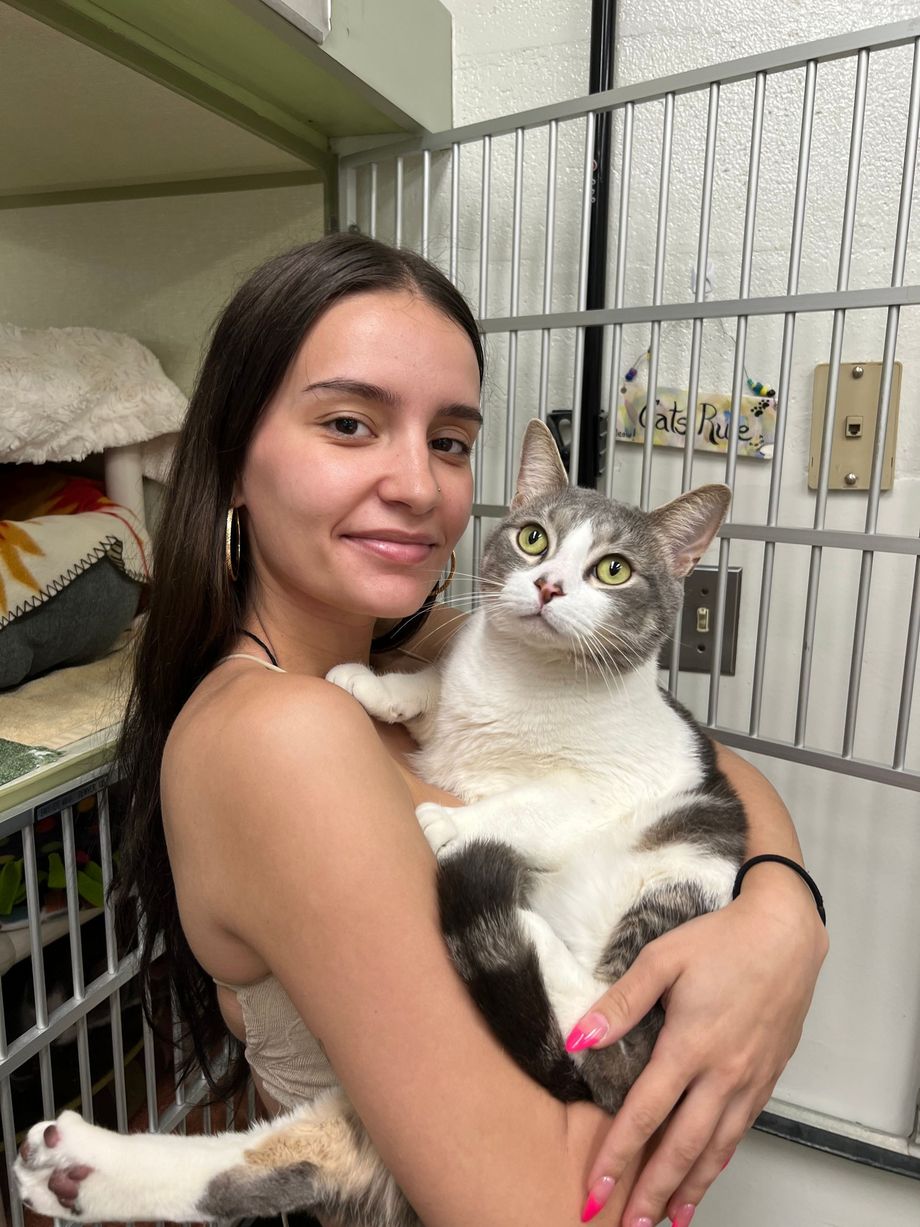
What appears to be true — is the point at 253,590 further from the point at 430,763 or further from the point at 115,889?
the point at 115,889

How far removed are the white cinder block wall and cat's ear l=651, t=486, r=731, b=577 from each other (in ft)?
1.12

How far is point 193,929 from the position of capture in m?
0.77

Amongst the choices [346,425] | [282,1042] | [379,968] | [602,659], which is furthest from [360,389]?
[282,1042]

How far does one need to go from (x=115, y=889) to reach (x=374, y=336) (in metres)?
0.80

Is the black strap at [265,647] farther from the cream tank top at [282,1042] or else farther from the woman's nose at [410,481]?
the woman's nose at [410,481]

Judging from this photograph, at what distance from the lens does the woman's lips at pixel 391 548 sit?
32.6 inches

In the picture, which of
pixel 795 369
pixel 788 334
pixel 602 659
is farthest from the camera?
pixel 795 369

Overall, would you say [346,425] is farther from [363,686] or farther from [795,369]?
[795,369]

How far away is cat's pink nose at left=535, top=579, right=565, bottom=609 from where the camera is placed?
2.82 ft

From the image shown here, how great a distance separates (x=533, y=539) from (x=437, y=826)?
1.30ft

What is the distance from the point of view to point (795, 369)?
4.05 ft

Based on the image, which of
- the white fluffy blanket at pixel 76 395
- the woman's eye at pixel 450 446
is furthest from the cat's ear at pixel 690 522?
the white fluffy blanket at pixel 76 395

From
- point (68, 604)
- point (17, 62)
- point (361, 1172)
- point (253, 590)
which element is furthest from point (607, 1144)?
point (17, 62)

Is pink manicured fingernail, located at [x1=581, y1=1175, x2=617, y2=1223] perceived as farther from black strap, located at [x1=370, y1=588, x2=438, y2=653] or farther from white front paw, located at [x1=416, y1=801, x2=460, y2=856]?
black strap, located at [x1=370, y1=588, x2=438, y2=653]
